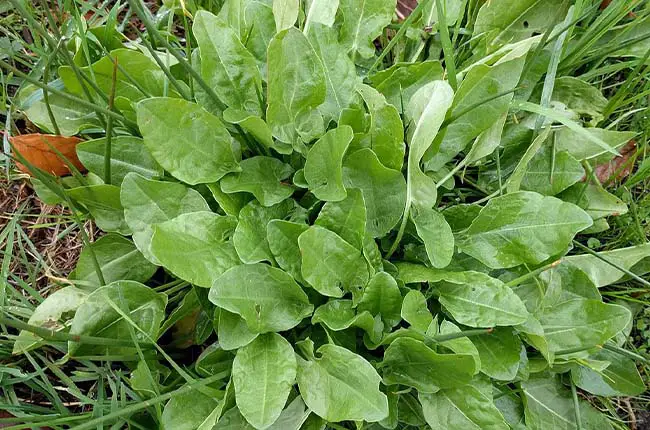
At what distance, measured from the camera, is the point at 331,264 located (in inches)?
42.1

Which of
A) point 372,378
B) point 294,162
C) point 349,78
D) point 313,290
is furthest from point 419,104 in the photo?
point 372,378

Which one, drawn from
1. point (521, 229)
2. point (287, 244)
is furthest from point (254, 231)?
point (521, 229)

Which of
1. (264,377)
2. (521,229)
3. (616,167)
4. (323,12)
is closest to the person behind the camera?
(264,377)

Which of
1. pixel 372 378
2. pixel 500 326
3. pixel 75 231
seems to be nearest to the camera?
pixel 372 378

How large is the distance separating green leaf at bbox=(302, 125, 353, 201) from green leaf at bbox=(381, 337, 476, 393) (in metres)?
0.29

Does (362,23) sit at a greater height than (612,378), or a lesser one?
greater

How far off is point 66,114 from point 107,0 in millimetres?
368

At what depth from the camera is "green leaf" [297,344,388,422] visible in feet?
3.18

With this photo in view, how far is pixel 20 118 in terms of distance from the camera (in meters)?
1.36

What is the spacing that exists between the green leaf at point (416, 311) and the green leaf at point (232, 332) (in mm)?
262

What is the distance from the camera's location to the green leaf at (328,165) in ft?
3.35

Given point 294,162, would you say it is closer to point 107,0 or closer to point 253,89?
point 253,89

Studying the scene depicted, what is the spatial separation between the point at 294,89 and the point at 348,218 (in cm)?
25

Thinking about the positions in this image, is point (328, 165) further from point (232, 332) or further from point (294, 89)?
point (232, 332)
